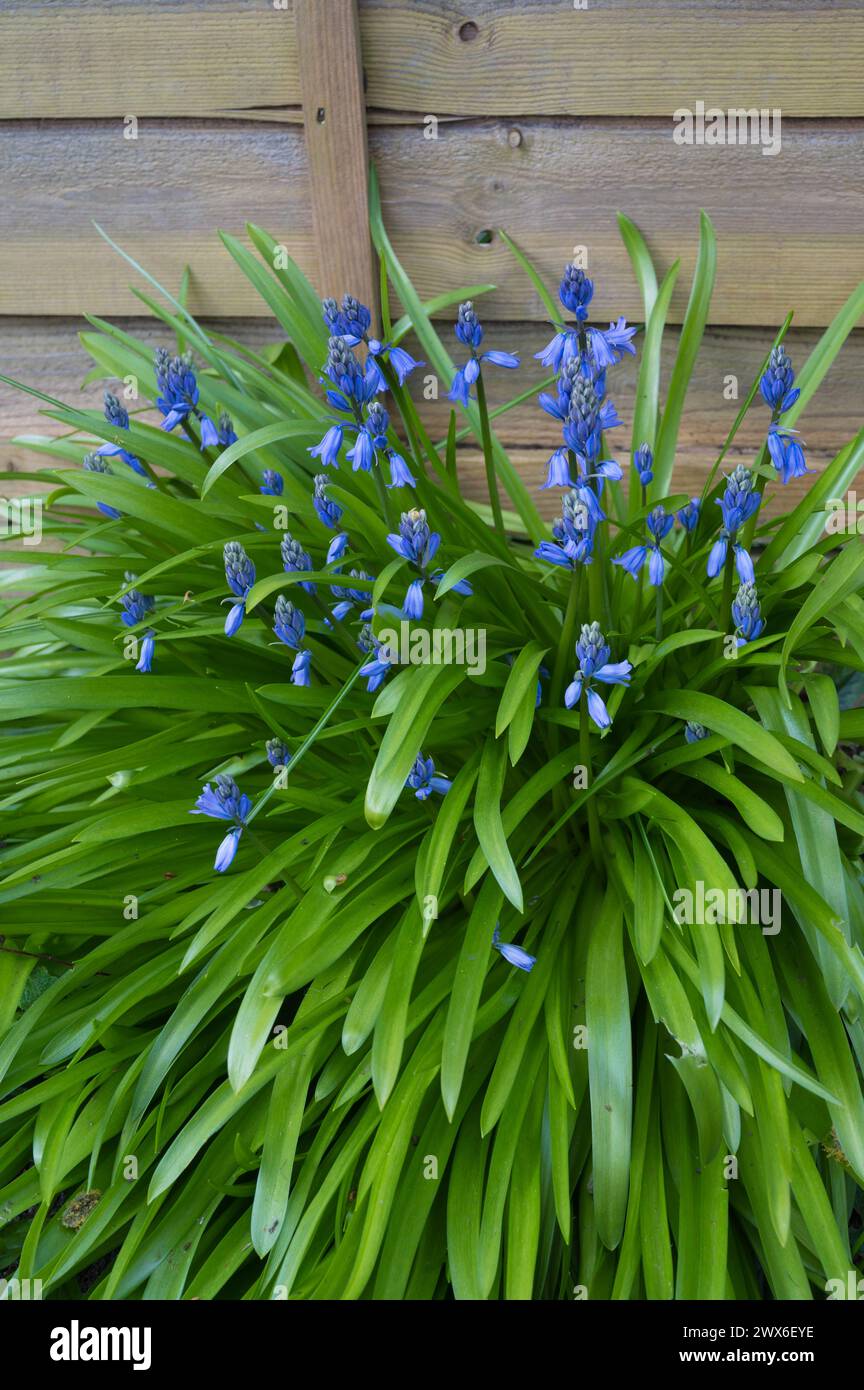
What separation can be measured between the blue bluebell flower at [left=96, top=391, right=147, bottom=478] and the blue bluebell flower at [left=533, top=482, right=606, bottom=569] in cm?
86

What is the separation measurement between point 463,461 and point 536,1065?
5.27 feet

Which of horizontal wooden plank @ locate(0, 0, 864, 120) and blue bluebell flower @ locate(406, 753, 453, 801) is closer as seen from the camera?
blue bluebell flower @ locate(406, 753, 453, 801)

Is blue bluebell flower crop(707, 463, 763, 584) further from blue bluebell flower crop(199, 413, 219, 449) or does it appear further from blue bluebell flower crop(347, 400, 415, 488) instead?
blue bluebell flower crop(199, 413, 219, 449)

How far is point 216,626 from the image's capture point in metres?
1.99

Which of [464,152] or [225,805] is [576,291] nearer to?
[225,805]

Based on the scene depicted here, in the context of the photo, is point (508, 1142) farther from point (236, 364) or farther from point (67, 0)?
point (67, 0)

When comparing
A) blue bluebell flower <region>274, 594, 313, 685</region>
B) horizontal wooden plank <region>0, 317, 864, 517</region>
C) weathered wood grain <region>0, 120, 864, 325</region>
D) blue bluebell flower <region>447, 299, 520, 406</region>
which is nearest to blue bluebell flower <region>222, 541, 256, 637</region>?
blue bluebell flower <region>274, 594, 313, 685</region>

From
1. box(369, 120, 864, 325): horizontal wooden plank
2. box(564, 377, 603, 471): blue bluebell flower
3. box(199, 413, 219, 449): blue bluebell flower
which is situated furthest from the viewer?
box(369, 120, 864, 325): horizontal wooden plank

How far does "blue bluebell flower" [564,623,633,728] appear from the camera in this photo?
1577mm

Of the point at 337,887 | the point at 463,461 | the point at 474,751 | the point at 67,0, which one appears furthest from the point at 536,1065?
the point at 67,0

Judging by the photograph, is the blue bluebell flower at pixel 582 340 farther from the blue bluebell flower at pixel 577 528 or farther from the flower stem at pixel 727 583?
the flower stem at pixel 727 583

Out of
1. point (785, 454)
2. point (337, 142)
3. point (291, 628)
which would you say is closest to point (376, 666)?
point (291, 628)

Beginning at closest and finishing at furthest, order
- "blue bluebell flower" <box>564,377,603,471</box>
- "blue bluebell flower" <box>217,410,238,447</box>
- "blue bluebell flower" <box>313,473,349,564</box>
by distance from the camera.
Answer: "blue bluebell flower" <box>564,377,603,471</box>, "blue bluebell flower" <box>313,473,349,564</box>, "blue bluebell flower" <box>217,410,238,447</box>

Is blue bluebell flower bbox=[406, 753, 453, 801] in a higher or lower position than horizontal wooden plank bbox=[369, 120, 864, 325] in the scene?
lower
